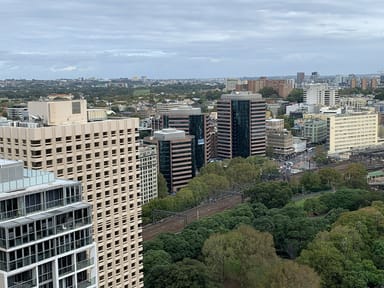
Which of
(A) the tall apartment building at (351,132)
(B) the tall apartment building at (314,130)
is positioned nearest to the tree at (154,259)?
(A) the tall apartment building at (351,132)

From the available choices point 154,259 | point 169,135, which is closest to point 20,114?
point 154,259

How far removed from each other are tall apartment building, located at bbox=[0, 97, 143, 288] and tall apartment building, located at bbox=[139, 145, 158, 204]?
3878 centimetres

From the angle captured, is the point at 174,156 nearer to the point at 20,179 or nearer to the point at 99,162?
the point at 99,162

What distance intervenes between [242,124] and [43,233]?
95.7m

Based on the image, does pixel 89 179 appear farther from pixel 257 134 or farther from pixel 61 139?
pixel 257 134

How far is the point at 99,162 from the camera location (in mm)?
38344

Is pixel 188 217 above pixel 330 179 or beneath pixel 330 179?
beneath

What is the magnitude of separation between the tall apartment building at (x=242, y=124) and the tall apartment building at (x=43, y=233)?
9308cm

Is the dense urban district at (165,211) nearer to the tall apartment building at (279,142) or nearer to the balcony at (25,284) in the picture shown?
the balcony at (25,284)

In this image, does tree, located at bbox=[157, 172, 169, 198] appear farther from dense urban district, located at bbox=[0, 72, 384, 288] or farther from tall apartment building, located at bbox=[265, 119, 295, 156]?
tall apartment building, located at bbox=[265, 119, 295, 156]

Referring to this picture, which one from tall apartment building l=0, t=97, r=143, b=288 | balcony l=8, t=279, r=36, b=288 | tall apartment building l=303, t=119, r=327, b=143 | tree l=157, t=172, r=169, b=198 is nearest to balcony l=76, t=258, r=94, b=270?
balcony l=8, t=279, r=36, b=288

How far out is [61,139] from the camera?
119ft

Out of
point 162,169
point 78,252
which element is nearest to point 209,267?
point 78,252

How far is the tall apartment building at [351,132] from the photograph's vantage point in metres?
126
